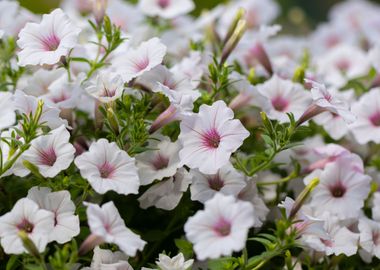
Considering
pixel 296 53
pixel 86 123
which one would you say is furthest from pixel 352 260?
pixel 296 53

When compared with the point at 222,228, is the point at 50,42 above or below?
above

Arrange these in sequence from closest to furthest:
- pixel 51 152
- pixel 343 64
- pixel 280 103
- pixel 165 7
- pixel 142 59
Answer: pixel 51 152, pixel 142 59, pixel 280 103, pixel 165 7, pixel 343 64

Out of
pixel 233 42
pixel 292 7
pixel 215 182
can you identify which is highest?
pixel 233 42

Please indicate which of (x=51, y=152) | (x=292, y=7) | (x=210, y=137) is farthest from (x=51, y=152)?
(x=292, y=7)

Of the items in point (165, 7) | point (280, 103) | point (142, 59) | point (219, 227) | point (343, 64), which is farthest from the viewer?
point (343, 64)

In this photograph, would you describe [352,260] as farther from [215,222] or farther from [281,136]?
[215,222]

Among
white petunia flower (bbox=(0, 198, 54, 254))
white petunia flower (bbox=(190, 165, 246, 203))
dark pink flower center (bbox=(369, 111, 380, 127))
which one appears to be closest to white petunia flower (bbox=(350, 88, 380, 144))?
dark pink flower center (bbox=(369, 111, 380, 127))

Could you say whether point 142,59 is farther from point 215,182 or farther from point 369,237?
point 369,237

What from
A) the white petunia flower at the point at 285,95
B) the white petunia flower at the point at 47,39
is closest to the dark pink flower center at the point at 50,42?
the white petunia flower at the point at 47,39
